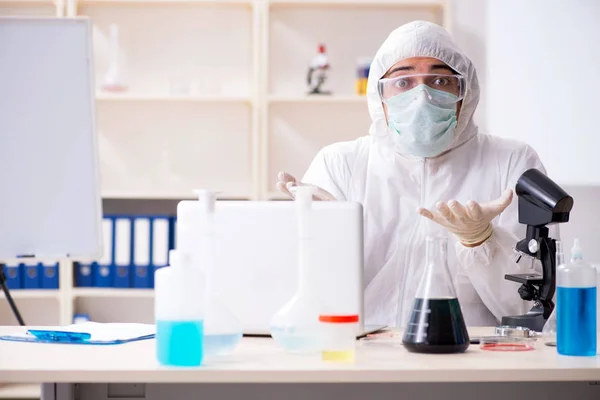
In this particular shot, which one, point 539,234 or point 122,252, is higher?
point 539,234

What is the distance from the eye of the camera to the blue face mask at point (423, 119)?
80.9 inches

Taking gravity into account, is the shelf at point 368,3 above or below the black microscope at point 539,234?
above

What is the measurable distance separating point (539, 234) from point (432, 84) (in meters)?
0.68

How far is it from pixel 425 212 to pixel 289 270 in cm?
30

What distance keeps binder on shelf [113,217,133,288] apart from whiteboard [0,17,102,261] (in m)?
1.83

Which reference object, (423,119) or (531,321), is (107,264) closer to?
(423,119)

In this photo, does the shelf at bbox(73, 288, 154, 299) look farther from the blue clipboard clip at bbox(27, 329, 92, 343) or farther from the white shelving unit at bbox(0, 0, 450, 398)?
the blue clipboard clip at bbox(27, 329, 92, 343)

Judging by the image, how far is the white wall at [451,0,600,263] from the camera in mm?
Answer: 3199

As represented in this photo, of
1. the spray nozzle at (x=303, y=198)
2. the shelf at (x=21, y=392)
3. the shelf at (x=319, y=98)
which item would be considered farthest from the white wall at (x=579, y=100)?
the shelf at (x=21, y=392)

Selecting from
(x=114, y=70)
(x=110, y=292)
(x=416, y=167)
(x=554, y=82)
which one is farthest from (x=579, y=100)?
(x=110, y=292)

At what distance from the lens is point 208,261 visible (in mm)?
1305

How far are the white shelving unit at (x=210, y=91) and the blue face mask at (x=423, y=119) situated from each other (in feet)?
5.38

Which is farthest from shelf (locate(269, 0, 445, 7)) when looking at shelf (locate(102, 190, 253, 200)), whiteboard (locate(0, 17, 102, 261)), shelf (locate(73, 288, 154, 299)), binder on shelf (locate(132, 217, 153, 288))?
whiteboard (locate(0, 17, 102, 261))

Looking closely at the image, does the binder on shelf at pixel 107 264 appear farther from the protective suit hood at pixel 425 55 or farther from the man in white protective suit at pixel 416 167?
the protective suit hood at pixel 425 55
